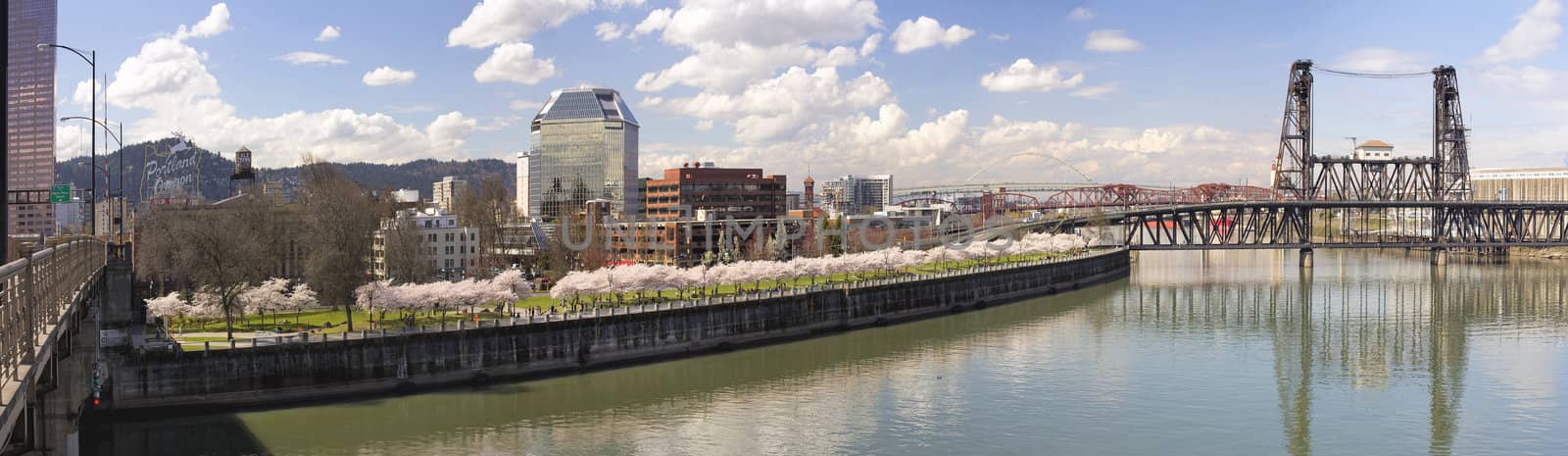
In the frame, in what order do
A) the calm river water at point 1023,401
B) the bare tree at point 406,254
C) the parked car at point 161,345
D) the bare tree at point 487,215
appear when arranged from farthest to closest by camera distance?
the bare tree at point 487,215, the bare tree at point 406,254, the parked car at point 161,345, the calm river water at point 1023,401

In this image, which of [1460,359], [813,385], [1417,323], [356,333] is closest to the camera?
[356,333]

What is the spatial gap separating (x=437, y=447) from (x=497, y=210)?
6680 centimetres

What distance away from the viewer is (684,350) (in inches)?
2013

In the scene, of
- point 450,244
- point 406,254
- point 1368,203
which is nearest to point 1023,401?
point 406,254

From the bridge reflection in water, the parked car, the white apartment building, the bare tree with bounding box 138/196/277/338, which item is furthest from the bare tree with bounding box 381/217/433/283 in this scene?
the bridge reflection in water

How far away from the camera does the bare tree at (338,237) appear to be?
53.3 metres

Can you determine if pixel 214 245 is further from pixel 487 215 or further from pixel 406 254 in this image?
pixel 487 215

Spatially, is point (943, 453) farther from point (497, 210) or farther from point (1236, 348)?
point (497, 210)

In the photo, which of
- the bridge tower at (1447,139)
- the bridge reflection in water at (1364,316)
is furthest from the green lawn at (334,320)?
the bridge tower at (1447,139)

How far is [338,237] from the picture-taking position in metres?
56.6

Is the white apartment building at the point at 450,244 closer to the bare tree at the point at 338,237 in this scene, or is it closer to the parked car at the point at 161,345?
the bare tree at the point at 338,237

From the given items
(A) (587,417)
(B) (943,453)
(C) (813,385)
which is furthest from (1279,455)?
(A) (587,417)

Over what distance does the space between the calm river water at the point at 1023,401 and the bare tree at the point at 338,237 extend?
12.6m

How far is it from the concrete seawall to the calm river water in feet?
3.96
